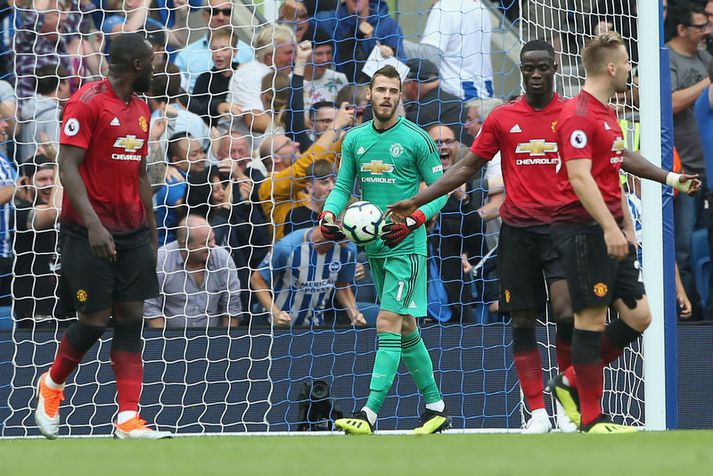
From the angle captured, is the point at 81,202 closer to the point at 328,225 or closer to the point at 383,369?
the point at 328,225

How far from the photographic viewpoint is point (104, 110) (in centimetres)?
675

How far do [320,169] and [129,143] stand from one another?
2.72 metres

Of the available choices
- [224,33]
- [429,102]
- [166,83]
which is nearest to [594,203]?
[429,102]

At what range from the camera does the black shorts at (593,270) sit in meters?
6.05

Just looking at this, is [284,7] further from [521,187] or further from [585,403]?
[585,403]

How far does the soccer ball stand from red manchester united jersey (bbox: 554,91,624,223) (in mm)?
1253

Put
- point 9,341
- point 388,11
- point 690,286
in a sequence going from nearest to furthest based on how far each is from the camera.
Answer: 1. point 9,341
2. point 690,286
3. point 388,11

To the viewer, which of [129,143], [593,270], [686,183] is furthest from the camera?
[129,143]

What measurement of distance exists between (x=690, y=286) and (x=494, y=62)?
258 centimetres

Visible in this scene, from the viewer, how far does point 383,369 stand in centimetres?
734

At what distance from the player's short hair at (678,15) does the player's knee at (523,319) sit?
166 inches

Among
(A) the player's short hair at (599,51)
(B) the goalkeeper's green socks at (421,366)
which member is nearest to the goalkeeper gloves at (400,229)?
(B) the goalkeeper's green socks at (421,366)

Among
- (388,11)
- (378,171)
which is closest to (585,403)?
(378,171)

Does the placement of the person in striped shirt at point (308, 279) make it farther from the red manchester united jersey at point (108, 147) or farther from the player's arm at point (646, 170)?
the player's arm at point (646, 170)
